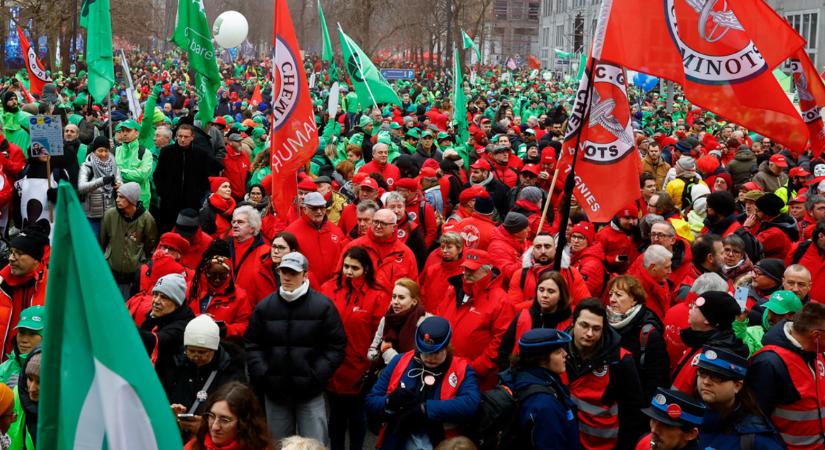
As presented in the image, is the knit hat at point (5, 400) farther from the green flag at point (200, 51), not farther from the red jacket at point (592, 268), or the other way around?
the green flag at point (200, 51)

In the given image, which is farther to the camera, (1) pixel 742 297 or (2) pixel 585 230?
(2) pixel 585 230

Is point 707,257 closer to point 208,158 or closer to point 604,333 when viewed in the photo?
point 604,333

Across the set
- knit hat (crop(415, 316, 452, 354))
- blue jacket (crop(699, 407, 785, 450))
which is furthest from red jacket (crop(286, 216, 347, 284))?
blue jacket (crop(699, 407, 785, 450))

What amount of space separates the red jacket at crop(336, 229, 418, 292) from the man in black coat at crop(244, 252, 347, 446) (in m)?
1.04

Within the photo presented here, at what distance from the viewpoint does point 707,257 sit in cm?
729

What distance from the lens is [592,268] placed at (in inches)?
303

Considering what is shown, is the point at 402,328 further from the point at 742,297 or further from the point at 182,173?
the point at 182,173

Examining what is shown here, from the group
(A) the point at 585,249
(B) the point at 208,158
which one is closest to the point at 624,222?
(A) the point at 585,249

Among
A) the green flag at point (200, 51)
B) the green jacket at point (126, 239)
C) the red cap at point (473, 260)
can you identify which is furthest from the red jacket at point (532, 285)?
the green flag at point (200, 51)

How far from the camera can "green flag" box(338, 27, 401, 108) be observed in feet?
52.0

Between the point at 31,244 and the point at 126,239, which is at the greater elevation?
the point at 31,244

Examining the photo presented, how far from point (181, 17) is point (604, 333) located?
317 inches

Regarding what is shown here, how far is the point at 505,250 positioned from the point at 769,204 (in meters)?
Result: 2.37

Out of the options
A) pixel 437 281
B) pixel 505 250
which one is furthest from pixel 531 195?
pixel 437 281
